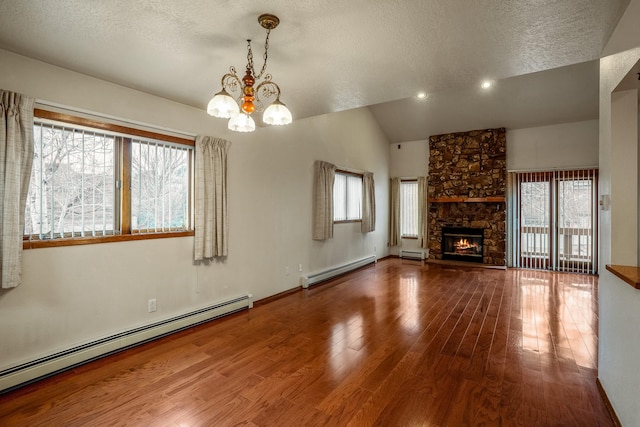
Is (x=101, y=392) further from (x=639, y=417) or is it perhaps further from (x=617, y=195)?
(x=617, y=195)

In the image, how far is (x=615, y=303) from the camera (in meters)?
1.95

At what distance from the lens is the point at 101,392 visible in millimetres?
2154

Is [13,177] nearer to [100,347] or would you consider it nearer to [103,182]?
[103,182]

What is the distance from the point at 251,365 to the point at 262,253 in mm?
1916

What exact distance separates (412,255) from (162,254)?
6.20 meters

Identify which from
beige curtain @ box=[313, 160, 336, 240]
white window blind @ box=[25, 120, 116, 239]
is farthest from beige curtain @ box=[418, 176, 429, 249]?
white window blind @ box=[25, 120, 116, 239]

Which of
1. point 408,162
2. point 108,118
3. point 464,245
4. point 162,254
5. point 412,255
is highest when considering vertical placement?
point 408,162

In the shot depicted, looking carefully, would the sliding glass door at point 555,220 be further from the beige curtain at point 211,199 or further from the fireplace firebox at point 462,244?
the beige curtain at point 211,199

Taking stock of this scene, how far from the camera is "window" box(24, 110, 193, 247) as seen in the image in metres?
2.42

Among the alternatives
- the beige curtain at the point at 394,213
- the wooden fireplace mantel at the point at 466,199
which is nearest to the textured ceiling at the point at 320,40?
the wooden fireplace mantel at the point at 466,199

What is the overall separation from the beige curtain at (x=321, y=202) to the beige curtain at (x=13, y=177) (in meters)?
3.74

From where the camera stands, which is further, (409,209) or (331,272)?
(409,209)

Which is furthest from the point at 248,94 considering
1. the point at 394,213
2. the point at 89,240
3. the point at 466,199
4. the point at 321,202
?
the point at 394,213

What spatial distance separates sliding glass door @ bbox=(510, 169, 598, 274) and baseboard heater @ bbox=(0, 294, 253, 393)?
6414 mm
